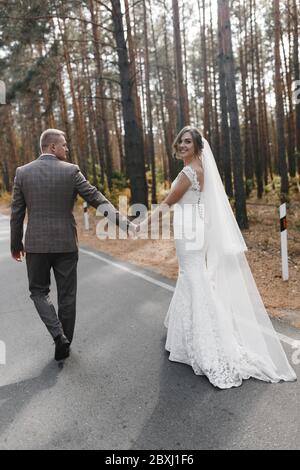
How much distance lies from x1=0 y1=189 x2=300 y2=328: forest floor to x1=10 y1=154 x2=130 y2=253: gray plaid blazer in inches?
120

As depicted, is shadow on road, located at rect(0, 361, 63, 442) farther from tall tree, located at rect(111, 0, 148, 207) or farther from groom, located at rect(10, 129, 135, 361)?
tall tree, located at rect(111, 0, 148, 207)

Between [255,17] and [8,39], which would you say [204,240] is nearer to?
[8,39]

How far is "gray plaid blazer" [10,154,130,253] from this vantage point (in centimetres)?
447

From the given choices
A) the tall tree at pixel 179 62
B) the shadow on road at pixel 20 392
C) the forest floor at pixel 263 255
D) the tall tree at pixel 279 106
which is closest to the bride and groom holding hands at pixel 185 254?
the shadow on road at pixel 20 392

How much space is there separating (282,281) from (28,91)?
1689 centimetres

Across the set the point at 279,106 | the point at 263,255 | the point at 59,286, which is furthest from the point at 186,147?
the point at 279,106

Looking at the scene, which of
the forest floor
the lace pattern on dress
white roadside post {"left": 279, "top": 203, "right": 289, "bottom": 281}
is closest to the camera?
the lace pattern on dress

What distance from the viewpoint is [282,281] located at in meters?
7.41

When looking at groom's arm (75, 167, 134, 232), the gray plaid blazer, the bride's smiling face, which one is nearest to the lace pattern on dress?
the bride's smiling face

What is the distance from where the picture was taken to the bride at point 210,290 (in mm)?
4188

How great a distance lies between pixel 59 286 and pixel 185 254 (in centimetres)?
143

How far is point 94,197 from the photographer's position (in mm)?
4730

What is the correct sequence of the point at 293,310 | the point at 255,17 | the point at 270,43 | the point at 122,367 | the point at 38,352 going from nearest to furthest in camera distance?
1. the point at 122,367
2. the point at 38,352
3. the point at 293,310
4. the point at 255,17
5. the point at 270,43

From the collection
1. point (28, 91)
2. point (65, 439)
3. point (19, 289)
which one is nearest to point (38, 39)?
point (28, 91)
